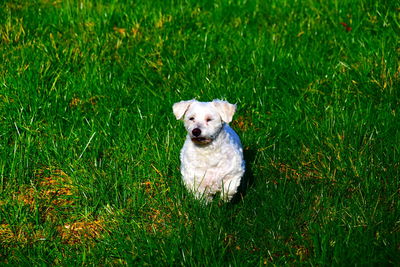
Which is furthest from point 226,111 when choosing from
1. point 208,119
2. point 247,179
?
point 247,179

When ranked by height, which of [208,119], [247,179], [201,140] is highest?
[208,119]

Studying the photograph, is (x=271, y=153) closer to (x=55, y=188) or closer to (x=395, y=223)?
(x=395, y=223)

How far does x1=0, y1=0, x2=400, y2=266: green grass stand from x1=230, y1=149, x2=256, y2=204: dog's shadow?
1.1 inches

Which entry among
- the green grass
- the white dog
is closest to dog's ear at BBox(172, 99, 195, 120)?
the white dog

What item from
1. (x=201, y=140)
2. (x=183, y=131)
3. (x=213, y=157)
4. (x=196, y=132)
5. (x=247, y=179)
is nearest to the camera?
(x=196, y=132)

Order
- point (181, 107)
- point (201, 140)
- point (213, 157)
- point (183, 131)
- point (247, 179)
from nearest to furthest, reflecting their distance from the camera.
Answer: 1. point (201, 140)
2. point (213, 157)
3. point (181, 107)
4. point (247, 179)
5. point (183, 131)

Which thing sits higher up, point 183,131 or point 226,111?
point 226,111

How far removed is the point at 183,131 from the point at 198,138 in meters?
1.06

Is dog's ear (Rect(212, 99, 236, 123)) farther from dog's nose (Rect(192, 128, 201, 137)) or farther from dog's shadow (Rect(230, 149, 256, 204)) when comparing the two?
dog's shadow (Rect(230, 149, 256, 204))

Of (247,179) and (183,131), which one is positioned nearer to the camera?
(247,179)

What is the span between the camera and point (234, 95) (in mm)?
5496

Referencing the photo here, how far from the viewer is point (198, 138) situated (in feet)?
13.0

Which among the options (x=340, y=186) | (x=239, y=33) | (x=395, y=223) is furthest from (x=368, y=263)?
(x=239, y=33)

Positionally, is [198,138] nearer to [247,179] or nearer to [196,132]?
Answer: [196,132]
